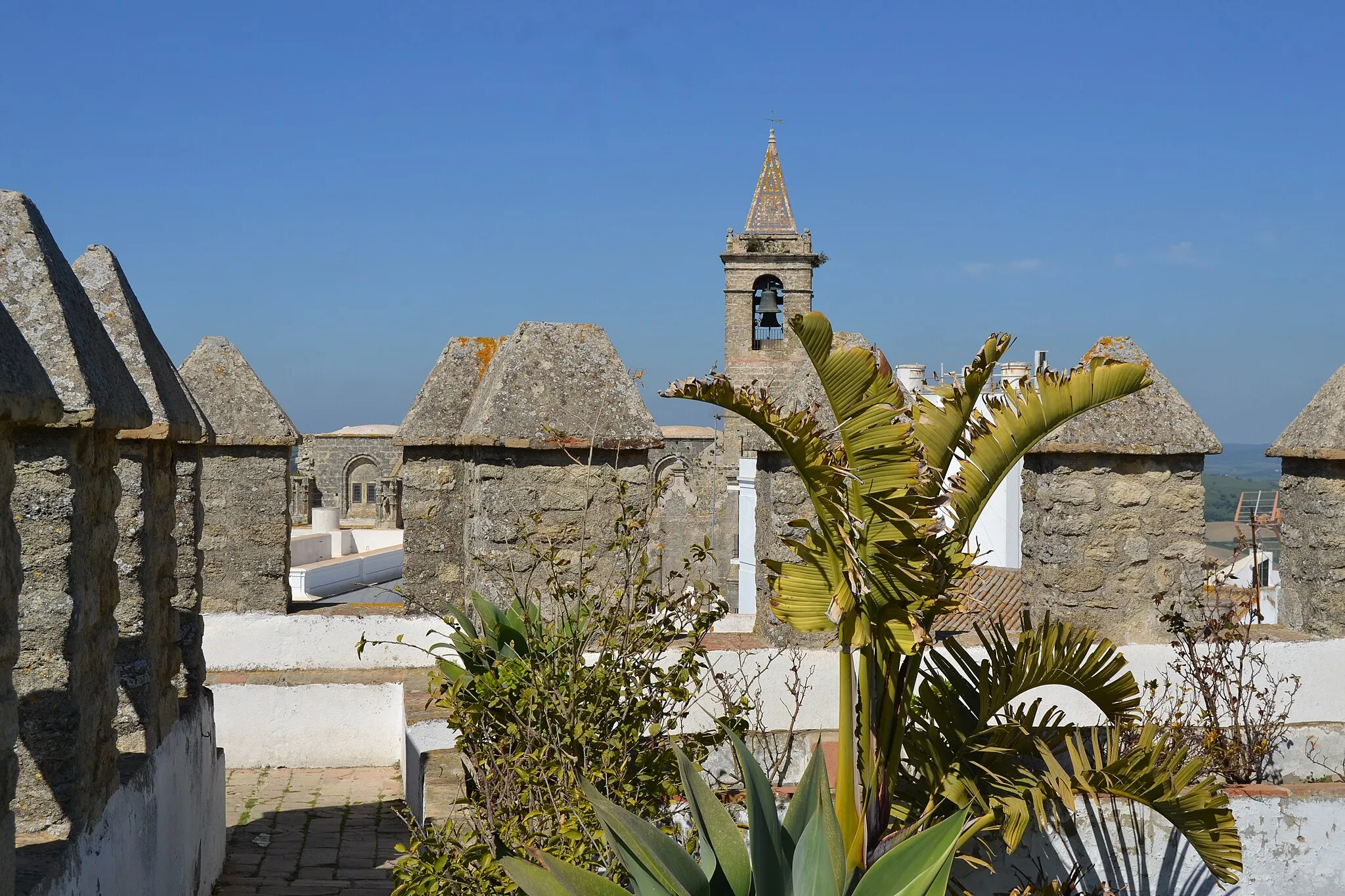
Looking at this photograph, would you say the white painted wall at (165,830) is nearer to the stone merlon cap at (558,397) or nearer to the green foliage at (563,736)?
the green foliage at (563,736)

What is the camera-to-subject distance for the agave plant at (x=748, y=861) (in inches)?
134

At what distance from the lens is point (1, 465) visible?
2922mm

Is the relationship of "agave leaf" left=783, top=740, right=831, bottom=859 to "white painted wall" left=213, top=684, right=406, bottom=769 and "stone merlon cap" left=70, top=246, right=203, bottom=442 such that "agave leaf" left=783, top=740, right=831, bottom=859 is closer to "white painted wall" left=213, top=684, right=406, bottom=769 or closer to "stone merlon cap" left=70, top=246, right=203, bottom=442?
"stone merlon cap" left=70, top=246, right=203, bottom=442

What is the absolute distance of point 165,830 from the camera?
5.02 m

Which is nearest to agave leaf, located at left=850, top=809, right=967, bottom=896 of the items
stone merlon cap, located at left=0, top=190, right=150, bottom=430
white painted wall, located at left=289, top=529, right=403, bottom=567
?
stone merlon cap, located at left=0, top=190, right=150, bottom=430

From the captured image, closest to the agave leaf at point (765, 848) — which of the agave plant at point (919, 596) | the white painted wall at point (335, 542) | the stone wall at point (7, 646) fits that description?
the agave plant at point (919, 596)

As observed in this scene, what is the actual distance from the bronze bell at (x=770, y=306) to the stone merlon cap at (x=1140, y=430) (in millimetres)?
31955

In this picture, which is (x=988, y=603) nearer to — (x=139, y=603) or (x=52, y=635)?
(x=139, y=603)

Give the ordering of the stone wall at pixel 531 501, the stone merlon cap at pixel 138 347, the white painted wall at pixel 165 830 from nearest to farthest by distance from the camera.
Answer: the white painted wall at pixel 165 830 → the stone merlon cap at pixel 138 347 → the stone wall at pixel 531 501

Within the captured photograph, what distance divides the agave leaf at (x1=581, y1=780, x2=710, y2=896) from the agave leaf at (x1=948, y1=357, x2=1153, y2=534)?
66.9 inches

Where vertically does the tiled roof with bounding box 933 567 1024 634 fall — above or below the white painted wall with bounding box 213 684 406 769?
above

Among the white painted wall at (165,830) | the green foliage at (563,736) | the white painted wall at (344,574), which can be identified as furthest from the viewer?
the white painted wall at (344,574)

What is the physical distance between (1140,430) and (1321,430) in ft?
3.91

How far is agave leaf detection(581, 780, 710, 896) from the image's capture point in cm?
339
